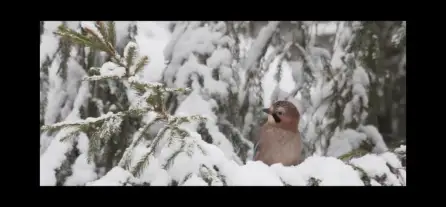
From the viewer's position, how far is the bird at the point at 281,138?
3490 millimetres

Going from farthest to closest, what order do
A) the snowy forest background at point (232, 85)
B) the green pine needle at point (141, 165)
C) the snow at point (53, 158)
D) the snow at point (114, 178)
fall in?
1. the snowy forest background at point (232, 85)
2. the snow at point (53, 158)
3. the green pine needle at point (141, 165)
4. the snow at point (114, 178)

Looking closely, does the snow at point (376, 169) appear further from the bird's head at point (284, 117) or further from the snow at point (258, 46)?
the snow at point (258, 46)

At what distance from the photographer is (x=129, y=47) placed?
220cm

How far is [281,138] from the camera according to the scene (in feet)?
11.5

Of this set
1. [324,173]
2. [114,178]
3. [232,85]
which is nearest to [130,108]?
[114,178]

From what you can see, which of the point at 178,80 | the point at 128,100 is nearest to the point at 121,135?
the point at 128,100

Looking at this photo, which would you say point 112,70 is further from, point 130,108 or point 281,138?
point 281,138

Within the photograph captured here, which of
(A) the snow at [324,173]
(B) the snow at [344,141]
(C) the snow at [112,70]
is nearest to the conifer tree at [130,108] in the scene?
(C) the snow at [112,70]

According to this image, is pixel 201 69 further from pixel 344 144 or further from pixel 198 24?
pixel 344 144

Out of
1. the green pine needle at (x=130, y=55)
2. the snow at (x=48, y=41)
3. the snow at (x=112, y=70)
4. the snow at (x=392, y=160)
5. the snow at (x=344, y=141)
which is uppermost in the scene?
the snow at (x=48, y=41)

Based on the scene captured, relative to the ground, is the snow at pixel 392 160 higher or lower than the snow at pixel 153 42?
lower

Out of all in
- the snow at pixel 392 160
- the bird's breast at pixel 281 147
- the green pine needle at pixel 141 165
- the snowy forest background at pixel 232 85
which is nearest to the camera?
the green pine needle at pixel 141 165

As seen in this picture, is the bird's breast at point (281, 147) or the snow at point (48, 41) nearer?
the bird's breast at point (281, 147)
